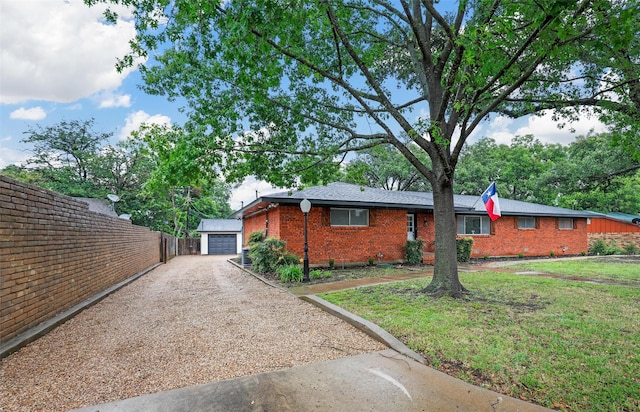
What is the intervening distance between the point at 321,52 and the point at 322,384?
781 cm

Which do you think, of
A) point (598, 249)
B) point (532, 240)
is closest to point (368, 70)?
point (532, 240)

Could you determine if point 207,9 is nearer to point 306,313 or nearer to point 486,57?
point 486,57

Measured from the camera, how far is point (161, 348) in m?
4.17

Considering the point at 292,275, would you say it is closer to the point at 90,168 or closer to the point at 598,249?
the point at 598,249

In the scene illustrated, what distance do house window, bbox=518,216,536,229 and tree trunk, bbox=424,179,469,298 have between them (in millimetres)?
13371

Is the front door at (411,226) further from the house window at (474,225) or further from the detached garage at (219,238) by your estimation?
the detached garage at (219,238)

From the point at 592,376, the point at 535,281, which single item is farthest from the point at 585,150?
the point at 592,376

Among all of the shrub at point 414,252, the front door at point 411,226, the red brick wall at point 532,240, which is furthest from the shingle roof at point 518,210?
the shrub at point 414,252

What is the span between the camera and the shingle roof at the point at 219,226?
29.1m

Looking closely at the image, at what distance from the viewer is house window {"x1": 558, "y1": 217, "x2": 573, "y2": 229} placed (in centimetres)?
1896

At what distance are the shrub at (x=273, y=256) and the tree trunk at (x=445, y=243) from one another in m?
5.34

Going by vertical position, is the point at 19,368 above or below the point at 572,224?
below

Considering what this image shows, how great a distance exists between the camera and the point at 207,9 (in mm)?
4797

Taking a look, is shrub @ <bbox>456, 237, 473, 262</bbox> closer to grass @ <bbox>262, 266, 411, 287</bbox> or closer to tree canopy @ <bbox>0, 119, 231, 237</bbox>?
grass @ <bbox>262, 266, 411, 287</bbox>
